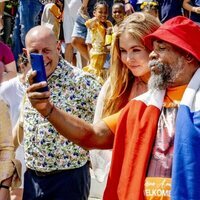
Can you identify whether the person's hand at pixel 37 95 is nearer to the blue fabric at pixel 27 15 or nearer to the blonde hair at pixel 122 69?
the blonde hair at pixel 122 69

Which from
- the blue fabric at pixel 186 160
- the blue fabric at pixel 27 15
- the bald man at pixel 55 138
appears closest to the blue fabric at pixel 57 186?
the bald man at pixel 55 138

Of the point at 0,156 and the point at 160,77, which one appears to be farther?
the point at 0,156

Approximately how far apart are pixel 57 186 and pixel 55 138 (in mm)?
313

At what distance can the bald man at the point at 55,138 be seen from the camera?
13.7 feet

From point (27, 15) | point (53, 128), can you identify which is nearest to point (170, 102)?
point (53, 128)

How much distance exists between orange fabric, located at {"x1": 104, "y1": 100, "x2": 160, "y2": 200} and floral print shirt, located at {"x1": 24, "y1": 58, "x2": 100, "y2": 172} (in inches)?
36.3

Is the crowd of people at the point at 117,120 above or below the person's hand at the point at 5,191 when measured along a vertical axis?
above

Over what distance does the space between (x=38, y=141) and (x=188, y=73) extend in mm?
1287

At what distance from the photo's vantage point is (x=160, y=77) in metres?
3.23

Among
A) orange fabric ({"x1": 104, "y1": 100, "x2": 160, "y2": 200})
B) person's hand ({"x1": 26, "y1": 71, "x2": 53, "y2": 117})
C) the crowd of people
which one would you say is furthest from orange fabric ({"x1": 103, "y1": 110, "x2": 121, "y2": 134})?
person's hand ({"x1": 26, "y1": 71, "x2": 53, "y2": 117})

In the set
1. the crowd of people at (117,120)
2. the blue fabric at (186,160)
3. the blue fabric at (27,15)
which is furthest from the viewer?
the blue fabric at (27,15)

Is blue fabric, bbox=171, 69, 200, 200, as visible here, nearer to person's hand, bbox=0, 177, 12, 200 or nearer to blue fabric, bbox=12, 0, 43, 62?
person's hand, bbox=0, 177, 12, 200

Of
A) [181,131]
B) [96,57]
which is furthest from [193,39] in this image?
[96,57]

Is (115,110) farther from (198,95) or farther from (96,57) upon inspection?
(96,57)
